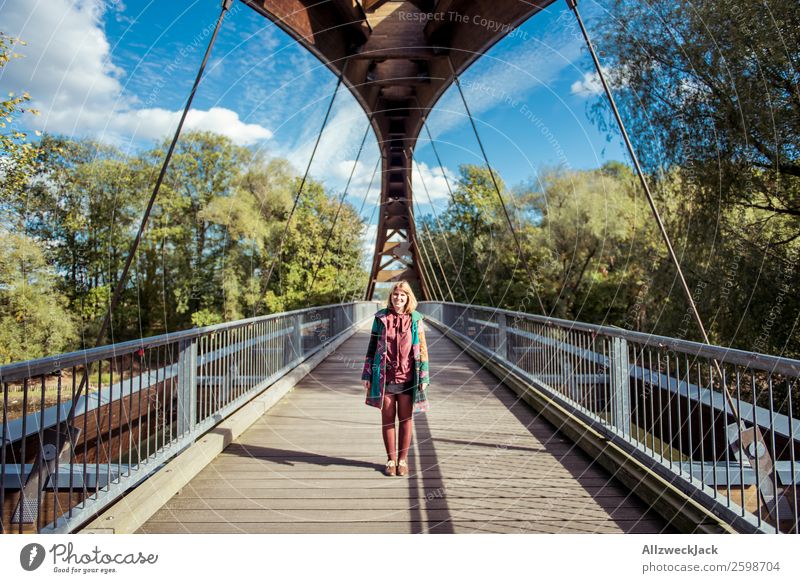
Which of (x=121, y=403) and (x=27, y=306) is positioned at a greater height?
(x=27, y=306)

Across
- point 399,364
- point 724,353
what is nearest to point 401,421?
point 399,364

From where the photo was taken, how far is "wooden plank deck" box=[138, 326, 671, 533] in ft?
9.80

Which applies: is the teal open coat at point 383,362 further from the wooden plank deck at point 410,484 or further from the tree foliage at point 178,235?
the tree foliage at point 178,235

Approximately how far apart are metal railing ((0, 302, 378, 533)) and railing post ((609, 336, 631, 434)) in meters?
3.30

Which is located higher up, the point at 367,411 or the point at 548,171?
the point at 548,171

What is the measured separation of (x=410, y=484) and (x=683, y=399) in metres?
5.41

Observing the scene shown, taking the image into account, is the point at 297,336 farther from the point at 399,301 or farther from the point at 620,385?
the point at 620,385

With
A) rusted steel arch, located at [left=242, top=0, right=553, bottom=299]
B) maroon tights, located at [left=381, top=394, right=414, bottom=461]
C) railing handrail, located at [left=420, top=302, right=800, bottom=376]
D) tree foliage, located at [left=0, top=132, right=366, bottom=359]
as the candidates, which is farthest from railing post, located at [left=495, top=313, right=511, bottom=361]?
tree foliage, located at [left=0, top=132, right=366, bottom=359]

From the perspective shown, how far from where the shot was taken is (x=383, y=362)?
148 inches

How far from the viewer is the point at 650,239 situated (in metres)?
10.5

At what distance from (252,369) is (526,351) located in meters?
3.63

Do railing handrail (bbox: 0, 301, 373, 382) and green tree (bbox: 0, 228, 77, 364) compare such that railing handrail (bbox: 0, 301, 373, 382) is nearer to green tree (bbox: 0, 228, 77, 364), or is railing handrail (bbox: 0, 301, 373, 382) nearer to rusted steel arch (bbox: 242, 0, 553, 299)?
rusted steel arch (bbox: 242, 0, 553, 299)
